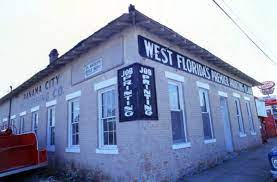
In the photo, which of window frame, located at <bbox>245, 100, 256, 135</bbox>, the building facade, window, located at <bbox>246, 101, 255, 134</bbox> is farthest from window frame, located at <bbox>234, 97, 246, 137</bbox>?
window, located at <bbox>246, 101, 255, 134</bbox>

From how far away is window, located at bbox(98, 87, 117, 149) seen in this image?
26.0ft

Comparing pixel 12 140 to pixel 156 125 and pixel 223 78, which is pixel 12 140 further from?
pixel 223 78

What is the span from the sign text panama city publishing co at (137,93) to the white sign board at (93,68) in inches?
60.9

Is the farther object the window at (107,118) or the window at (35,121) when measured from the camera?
the window at (35,121)

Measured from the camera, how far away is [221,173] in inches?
326

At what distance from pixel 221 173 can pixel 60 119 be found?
733 centimetres

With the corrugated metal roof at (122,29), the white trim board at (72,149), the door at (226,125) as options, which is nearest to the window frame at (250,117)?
the door at (226,125)

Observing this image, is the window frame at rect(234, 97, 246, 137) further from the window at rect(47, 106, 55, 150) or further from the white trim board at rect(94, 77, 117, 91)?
the window at rect(47, 106, 55, 150)

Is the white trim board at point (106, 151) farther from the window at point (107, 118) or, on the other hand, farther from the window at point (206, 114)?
the window at point (206, 114)

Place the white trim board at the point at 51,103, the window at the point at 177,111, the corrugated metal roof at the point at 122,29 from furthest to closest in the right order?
the white trim board at the point at 51,103 < the window at the point at 177,111 < the corrugated metal roof at the point at 122,29

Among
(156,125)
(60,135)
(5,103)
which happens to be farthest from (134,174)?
(5,103)

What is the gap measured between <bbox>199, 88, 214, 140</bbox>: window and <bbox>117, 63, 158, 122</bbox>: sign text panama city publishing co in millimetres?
3787

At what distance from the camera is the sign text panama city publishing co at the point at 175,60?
7.71 meters

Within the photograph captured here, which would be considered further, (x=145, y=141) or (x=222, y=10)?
(x=222, y=10)
